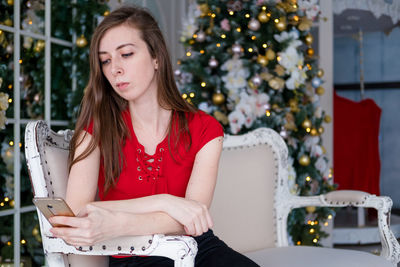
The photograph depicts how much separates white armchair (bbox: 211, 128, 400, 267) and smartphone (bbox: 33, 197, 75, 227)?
39.9 inches

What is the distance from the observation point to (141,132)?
159 centimetres

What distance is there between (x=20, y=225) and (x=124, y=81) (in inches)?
63.3

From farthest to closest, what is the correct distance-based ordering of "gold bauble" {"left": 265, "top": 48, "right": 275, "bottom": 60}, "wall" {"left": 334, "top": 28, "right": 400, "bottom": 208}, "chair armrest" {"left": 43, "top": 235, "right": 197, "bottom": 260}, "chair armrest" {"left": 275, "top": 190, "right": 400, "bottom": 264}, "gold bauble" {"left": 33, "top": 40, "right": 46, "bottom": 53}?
"wall" {"left": 334, "top": 28, "right": 400, "bottom": 208}
"gold bauble" {"left": 265, "top": 48, "right": 275, "bottom": 60}
"gold bauble" {"left": 33, "top": 40, "right": 46, "bottom": 53}
"chair armrest" {"left": 275, "top": 190, "right": 400, "bottom": 264}
"chair armrest" {"left": 43, "top": 235, "right": 197, "bottom": 260}

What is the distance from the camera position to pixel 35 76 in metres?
2.84

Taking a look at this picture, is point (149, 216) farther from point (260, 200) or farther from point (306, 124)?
point (306, 124)

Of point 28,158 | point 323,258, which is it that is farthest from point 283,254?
point 28,158

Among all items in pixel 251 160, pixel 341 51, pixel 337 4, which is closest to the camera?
pixel 251 160

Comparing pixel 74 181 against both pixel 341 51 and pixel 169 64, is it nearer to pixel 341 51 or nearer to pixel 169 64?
pixel 169 64

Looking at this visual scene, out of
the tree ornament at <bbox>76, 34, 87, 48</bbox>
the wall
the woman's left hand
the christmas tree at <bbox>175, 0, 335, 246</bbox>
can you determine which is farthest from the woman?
the wall

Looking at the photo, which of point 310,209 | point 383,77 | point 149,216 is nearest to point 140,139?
point 149,216

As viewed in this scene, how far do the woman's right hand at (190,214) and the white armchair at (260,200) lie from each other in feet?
2.40

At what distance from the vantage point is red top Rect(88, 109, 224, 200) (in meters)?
1.53

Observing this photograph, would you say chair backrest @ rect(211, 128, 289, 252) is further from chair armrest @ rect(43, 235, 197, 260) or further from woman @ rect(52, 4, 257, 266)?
chair armrest @ rect(43, 235, 197, 260)

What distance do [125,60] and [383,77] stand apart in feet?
19.5
